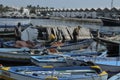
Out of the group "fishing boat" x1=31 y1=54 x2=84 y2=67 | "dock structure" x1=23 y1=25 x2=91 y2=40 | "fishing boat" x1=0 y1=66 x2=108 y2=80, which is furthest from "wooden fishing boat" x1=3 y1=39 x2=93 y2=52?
"fishing boat" x1=0 y1=66 x2=108 y2=80

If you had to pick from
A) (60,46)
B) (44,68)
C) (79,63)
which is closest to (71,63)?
(79,63)

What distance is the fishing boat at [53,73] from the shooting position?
57.2 ft

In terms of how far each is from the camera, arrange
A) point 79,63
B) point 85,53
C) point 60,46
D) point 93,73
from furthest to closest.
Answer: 1. point 60,46
2. point 85,53
3. point 79,63
4. point 93,73

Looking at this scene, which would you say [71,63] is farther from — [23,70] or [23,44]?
[23,44]

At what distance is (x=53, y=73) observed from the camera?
722 inches

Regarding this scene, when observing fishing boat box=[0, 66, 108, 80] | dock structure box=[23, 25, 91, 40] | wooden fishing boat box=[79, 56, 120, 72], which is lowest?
wooden fishing boat box=[79, 56, 120, 72]

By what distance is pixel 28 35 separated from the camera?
110 ft

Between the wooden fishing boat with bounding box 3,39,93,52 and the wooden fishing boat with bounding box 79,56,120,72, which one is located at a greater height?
the wooden fishing boat with bounding box 3,39,93,52

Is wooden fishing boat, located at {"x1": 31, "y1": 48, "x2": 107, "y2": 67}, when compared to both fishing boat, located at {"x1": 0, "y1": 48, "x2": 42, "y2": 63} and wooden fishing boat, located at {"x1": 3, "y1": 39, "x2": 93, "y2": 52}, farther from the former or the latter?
wooden fishing boat, located at {"x1": 3, "y1": 39, "x2": 93, "y2": 52}

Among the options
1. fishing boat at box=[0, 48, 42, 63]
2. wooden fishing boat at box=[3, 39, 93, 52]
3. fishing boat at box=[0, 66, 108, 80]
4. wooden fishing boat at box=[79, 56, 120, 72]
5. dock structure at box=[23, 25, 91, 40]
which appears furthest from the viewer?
dock structure at box=[23, 25, 91, 40]

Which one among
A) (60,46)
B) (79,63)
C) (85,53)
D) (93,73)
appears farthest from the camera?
(60,46)

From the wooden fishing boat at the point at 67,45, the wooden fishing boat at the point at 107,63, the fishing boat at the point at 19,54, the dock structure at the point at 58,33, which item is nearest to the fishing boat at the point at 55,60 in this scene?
the wooden fishing boat at the point at 107,63

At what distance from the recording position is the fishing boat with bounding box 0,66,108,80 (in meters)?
17.4

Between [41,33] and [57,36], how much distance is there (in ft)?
7.50
